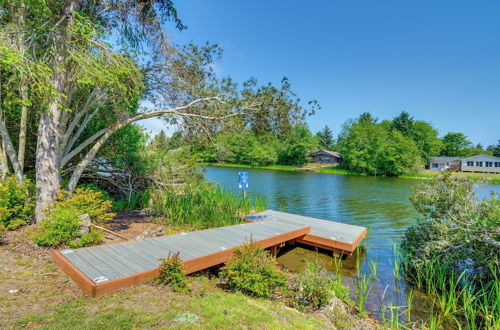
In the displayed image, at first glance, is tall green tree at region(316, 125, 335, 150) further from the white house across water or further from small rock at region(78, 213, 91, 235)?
small rock at region(78, 213, 91, 235)

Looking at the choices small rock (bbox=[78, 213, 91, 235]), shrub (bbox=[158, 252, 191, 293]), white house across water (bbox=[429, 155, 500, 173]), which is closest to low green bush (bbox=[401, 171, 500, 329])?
shrub (bbox=[158, 252, 191, 293])

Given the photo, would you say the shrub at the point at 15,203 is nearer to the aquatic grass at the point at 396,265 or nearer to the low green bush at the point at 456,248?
the aquatic grass at the point at 396,265

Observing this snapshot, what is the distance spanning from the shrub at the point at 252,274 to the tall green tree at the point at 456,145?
2717 inches

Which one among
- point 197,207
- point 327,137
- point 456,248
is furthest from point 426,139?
point 197,207

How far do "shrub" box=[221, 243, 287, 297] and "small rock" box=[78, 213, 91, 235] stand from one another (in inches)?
130

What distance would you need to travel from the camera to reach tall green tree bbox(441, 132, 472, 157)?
2271 inches

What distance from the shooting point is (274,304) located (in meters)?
3.83

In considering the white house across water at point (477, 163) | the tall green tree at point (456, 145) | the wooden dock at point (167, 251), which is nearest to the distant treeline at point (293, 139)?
the tall green tree at point (456, 145)

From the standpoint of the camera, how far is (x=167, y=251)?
500 centimetres

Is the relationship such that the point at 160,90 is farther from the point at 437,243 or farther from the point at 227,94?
the point at 437,243

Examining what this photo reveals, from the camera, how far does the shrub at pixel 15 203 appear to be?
19.2 ft

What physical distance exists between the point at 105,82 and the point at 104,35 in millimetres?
1275

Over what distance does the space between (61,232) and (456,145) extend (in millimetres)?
73106

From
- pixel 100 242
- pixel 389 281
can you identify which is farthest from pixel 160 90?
pixel 389 281
